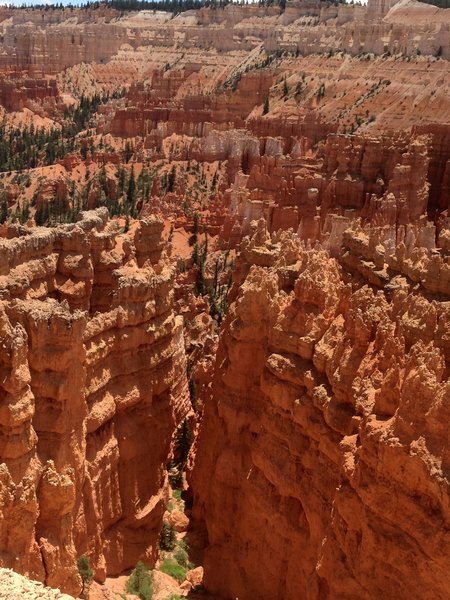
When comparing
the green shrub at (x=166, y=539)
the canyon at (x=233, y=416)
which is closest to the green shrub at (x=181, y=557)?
the canyon at (x=233, y=416)

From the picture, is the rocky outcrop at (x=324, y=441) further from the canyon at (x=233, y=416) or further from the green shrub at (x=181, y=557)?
the green shrub at (x=181, y=557)

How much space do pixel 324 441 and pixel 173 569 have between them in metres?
7.44

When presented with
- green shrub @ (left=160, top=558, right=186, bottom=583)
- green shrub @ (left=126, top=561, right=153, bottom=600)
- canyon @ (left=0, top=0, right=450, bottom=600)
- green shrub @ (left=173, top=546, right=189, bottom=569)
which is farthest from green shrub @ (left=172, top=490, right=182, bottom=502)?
green shrub @ (left=126, top=561, right=153, bottom=600)

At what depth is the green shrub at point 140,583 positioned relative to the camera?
17.7 meters

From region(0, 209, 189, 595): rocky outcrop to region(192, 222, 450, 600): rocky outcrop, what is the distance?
1941mm

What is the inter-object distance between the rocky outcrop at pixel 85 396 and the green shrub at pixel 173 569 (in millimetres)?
537

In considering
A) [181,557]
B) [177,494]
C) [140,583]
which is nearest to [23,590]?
[140,583]

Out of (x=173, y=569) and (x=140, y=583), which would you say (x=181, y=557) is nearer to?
(x=173, y=569)

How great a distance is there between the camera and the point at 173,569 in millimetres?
20078

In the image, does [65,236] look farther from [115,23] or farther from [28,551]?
[115,23]

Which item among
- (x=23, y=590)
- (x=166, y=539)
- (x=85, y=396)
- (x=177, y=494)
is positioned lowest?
(x=177, y=494)

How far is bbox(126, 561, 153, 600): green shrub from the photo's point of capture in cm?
1772

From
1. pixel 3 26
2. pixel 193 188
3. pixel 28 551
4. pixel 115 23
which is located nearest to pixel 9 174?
pixel 193 188

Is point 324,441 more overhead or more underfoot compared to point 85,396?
more overhead
